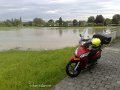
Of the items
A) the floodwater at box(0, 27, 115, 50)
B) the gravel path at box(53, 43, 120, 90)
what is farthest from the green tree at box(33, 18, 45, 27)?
the gravel path at box(53, 43, 120, 90)

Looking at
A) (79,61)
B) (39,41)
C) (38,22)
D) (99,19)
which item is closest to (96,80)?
(79,61)

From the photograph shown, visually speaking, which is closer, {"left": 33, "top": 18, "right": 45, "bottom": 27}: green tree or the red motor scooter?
the red motor scooter

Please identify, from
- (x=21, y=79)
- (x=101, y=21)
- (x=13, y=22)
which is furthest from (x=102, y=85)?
(x=13, y=22)

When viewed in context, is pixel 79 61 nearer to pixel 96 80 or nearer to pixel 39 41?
pixel 96 80

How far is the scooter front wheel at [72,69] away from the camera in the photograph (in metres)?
5.56

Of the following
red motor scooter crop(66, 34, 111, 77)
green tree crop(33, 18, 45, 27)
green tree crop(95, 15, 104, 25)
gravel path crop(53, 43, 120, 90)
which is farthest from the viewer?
green tree crop(33, 18, 45, 27)

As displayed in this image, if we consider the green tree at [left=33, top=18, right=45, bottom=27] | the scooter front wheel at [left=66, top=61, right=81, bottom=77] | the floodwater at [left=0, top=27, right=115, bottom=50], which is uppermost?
the green tree at [left=33, top=18, right=45, bottom=27]

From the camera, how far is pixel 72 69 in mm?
5617

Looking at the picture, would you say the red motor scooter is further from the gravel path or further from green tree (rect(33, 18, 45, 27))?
green tree (rect(33, 18, 45, 27))

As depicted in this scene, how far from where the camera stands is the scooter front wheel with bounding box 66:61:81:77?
18.2 ft

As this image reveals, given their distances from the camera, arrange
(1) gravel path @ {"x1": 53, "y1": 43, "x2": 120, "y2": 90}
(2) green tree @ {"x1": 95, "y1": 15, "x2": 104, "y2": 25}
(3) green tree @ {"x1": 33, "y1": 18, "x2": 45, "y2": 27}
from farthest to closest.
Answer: (3) green tree @ {"x1": 33, "y1": 18, "x2": 45, "y2": 27} < (2) green tree @ {"x1": 95, "y1": 15, "x2": 104, "y2": 25} < (1) gravel path @ {"x1": 53, "y1": 43, "x2": 120, "y2": 90}

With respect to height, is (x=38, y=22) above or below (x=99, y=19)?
below

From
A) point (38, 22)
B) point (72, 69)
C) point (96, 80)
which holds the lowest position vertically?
point (96, 80)

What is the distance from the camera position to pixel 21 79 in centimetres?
525
